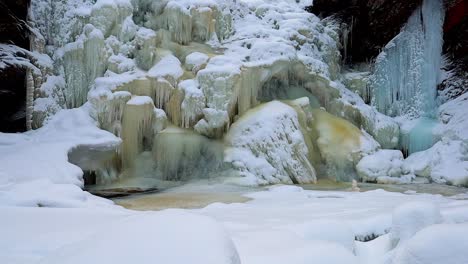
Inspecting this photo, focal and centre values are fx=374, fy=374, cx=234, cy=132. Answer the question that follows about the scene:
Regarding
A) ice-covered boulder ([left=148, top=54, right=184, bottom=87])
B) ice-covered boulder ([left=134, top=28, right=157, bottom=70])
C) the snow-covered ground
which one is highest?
ice-covered boulder ([left=134, top=28, right=157, bottom=70])

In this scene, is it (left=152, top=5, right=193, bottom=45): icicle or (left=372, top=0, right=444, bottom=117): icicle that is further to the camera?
(left=372, top=0, right=444, bottom=117): icicle

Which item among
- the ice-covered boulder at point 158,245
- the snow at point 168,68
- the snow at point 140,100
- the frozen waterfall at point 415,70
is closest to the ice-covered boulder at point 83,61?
the snow at point 168,68

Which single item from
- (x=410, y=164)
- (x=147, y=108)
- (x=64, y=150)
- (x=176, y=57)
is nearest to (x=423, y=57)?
(x=410, y=164)

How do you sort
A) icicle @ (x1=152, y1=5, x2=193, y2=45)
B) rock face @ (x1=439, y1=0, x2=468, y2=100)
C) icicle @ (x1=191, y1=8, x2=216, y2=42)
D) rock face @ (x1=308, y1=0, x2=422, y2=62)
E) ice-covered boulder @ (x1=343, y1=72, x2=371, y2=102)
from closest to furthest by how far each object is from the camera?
icicle @ (x1=152, y1=5, x2=193, y2=45) < icicle @ (x1=191, y1=8, x2=216, y2=42) < rock face @ (x1=439, y1=0, x2=468, y2=100) < rock face @ (x1=308, y1=0, x2=422, y2=62) < ice-covered boulder @ (x1=343, y1=72, x2=371, y2=102)

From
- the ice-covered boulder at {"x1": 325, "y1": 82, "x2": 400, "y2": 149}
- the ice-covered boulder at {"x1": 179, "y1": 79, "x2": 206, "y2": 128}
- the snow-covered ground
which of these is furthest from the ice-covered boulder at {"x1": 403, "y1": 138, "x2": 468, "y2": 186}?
the snow-covered ground

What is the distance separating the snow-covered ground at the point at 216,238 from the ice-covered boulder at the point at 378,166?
254 inches

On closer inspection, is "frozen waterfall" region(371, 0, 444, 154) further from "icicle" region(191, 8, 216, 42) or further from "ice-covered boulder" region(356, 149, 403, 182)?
"icicle" region(191, 8, 216, 42)

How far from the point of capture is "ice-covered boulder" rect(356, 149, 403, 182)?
35.8ft

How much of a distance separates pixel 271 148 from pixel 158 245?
9073mm

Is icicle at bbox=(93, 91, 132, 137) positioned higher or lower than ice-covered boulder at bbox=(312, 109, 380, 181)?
higher

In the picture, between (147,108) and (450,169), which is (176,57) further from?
(450,169)

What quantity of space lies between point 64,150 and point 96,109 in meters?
2.34

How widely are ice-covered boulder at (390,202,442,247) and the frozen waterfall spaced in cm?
1131

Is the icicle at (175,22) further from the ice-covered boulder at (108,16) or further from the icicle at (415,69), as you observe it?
the icicle at (415,69)
